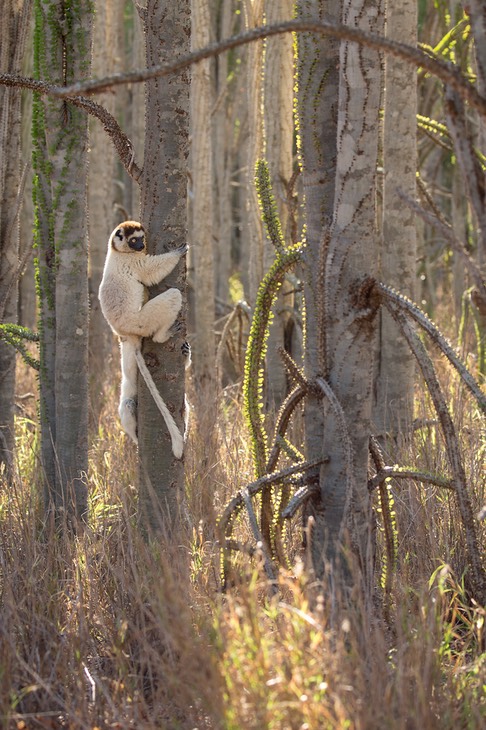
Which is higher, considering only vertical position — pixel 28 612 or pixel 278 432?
pixel 278 432

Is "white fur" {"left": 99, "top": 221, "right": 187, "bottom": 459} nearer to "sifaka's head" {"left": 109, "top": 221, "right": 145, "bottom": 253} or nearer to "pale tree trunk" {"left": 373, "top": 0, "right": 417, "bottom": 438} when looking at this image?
"sifaka's head" {"left": 109, "top": 221, "right": 145, "bottom": 253}

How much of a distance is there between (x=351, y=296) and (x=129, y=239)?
1539 mm

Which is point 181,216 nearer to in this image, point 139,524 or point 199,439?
point 139,524

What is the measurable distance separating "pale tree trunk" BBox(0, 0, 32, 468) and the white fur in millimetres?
1105

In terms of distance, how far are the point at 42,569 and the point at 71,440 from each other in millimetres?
882

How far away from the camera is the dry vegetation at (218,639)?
2314mm

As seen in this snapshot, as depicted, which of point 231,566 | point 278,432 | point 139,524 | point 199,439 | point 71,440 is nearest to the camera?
point 231,566

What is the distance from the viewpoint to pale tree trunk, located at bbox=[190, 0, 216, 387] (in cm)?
796

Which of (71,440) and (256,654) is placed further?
(71,440)

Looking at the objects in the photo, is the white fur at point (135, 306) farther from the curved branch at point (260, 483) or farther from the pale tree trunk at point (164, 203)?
the curved branch at point (260, 483)

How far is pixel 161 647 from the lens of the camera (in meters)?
3.13

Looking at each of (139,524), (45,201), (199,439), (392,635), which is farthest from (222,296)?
(392,635)

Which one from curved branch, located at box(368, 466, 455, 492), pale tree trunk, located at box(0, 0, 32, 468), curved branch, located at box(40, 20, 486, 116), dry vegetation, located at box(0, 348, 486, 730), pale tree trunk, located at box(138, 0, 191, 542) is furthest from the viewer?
pale tree trunk, located at box(0, 0, 32, 468)

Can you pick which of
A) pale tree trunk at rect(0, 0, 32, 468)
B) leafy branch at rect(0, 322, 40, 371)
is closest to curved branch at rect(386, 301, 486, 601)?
leafy branch at rect(0, 322, 40, 371)
